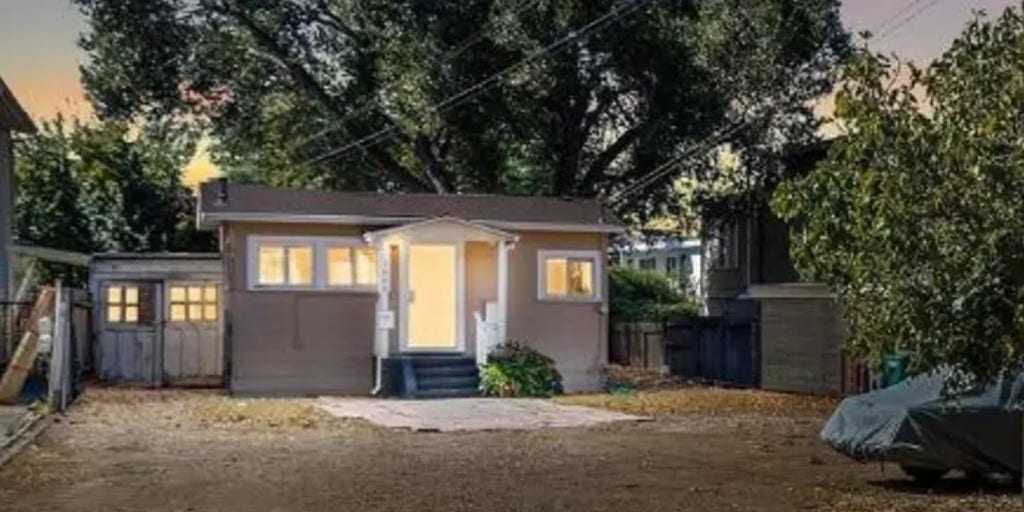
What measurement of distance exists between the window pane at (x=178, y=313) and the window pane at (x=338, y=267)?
3.89 m

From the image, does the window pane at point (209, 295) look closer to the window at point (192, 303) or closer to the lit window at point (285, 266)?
the window at point (192, 303)

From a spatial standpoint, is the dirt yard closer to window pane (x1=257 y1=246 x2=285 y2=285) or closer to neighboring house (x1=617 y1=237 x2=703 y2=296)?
window pane (x1=257 y1=246 x2=285 y2=285)

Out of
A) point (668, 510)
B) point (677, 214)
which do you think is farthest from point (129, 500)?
point (677, 214)

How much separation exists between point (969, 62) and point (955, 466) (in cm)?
486

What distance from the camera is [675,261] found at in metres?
65.6

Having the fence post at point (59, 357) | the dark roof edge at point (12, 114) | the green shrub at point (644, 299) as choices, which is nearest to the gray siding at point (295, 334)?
the fence post at point (59, 357)

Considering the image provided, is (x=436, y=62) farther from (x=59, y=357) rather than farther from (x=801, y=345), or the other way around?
(x=59, y=357)

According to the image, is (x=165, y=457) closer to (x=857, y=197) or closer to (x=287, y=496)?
(x=287, y=496)

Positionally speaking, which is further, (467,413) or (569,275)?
(569,275)

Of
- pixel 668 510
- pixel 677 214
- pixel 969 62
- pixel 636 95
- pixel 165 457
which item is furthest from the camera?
pixel 677 214

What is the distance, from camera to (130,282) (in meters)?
28.5

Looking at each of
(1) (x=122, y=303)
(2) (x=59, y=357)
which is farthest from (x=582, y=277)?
(2) (x=59, y=357)

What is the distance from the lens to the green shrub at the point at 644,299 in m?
42.5

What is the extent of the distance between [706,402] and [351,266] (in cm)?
741
